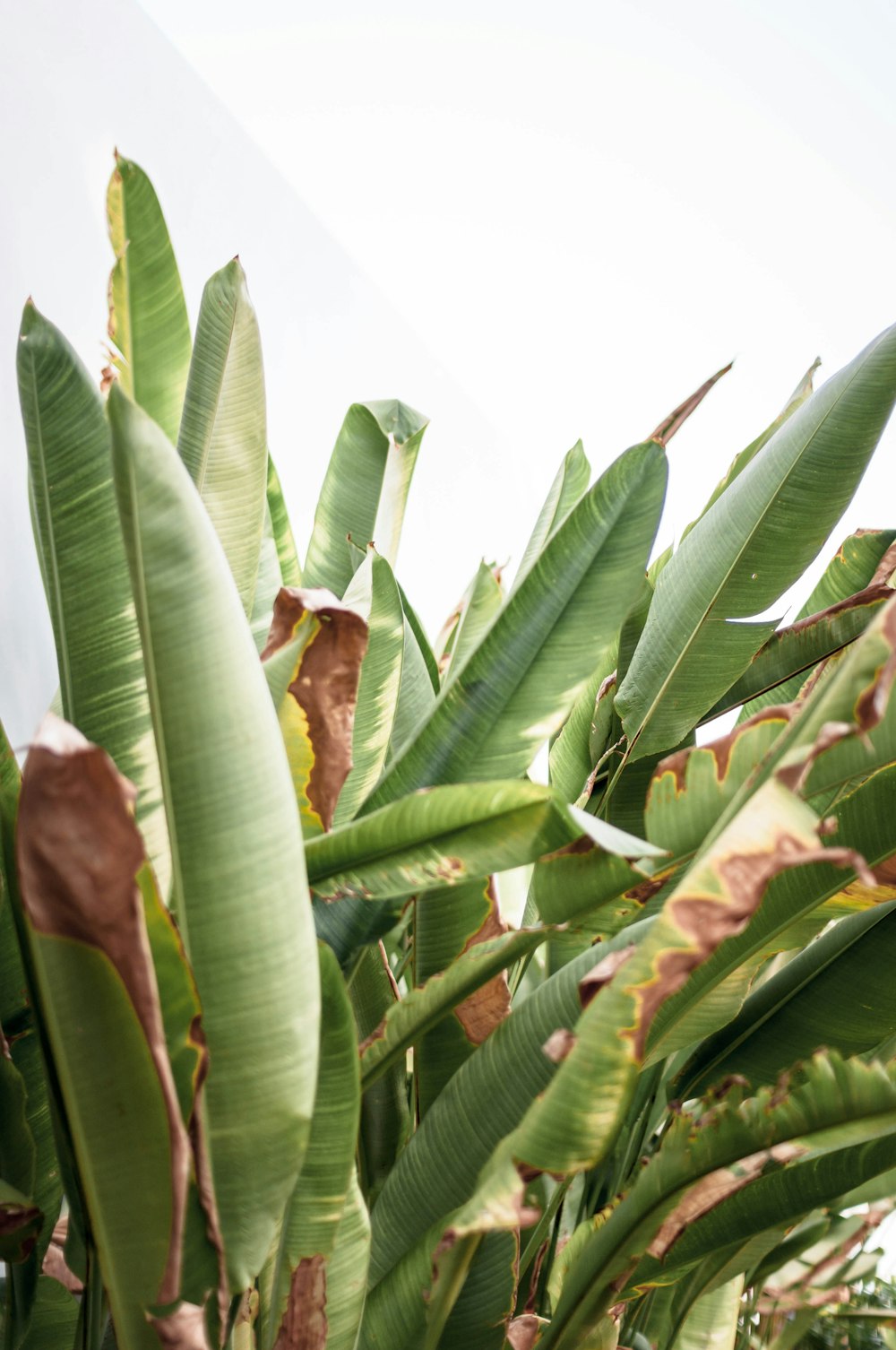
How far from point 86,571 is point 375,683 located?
22cm

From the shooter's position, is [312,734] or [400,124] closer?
→ [312,734]

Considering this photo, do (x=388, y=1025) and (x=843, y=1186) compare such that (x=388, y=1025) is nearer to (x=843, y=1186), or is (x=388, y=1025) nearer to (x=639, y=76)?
(x=843, y=1186)

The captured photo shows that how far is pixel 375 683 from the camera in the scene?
550 mm

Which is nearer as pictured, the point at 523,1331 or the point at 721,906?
the point at 721,906

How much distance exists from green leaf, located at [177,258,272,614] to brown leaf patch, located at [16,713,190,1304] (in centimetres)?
33

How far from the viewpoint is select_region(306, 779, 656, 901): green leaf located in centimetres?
31

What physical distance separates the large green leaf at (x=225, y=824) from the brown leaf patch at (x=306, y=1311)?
0.30 feet

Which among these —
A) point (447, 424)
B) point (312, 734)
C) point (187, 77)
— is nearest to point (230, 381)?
point (312, 734)

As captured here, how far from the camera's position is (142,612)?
0.27 meters

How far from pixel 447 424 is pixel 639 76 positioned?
701 millimetres

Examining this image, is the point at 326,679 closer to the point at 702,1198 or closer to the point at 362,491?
the point at 702,1198

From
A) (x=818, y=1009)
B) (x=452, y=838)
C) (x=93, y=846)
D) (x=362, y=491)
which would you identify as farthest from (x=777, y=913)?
(x=362, y=491)

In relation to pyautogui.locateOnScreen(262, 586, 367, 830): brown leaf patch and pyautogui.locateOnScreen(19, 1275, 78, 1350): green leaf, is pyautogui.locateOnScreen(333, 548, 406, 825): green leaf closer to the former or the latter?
pyautogui.locateOnScreen(262, 586, 367, 830): brown leaf patch

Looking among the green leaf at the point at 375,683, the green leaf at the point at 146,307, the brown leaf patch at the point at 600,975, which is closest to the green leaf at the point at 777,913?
the brown leaf patch at the point at 600,975
